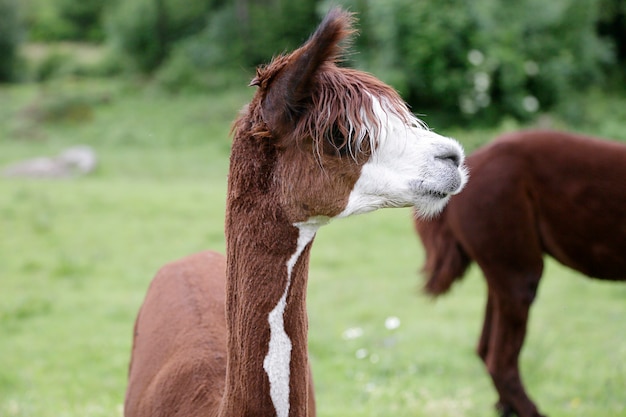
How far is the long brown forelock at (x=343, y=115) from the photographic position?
1.89m

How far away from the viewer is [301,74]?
72.7 inches

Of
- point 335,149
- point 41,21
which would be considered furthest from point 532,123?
point 41,21

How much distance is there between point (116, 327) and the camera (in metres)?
6.40

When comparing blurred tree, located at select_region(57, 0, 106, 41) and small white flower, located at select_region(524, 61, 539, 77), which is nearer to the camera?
small white flower, located at select_region(524, 61, 539, 77)

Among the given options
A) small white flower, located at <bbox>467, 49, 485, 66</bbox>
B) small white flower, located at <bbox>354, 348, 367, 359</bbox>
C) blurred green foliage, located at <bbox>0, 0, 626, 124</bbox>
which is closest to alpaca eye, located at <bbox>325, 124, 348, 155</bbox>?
small white flower, located at <bbox>354, 348, 367, 359</bbox>

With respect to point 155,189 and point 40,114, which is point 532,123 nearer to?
point 155,189

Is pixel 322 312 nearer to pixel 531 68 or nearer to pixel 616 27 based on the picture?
pixel 531 68

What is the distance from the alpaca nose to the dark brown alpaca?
2354 mm

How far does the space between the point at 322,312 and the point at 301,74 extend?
5.07m

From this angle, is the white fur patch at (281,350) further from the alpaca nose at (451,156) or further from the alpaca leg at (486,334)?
the alpaca leg at (486,334)

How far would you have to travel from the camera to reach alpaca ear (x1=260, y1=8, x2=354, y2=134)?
5.95 feet

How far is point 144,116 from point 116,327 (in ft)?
40.2

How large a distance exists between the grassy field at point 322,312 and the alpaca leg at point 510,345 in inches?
13.3

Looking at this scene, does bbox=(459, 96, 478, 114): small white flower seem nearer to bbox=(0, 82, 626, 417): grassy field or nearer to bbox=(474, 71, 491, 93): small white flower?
Result: bbox=(474, 71, 491, 93): small white flower
